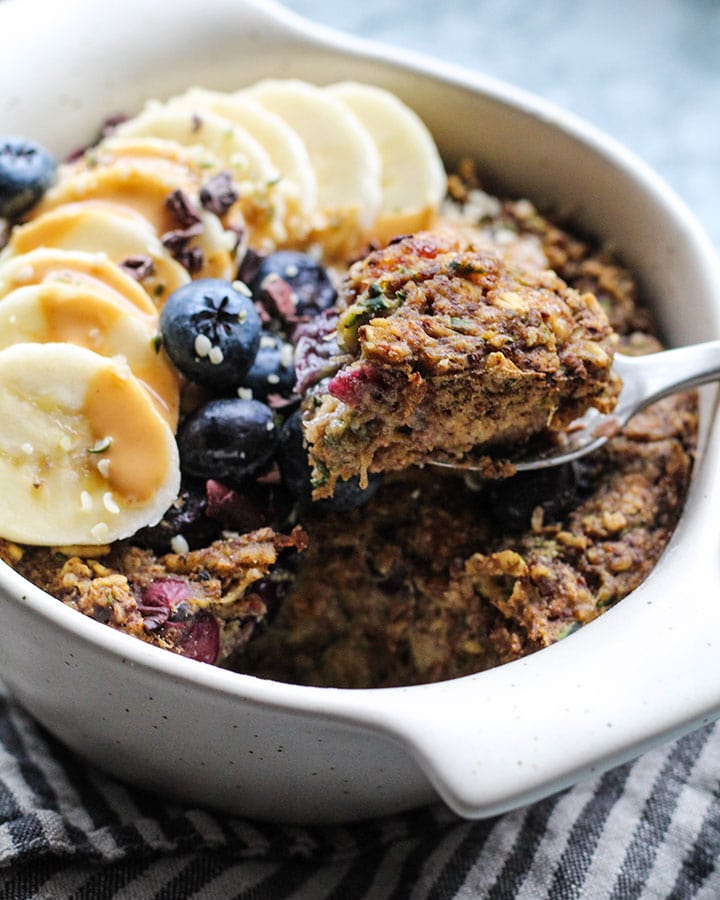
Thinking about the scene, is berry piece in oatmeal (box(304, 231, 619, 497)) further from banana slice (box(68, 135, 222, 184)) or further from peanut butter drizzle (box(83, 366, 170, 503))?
banana slice (box(68, 135, 222, 184))

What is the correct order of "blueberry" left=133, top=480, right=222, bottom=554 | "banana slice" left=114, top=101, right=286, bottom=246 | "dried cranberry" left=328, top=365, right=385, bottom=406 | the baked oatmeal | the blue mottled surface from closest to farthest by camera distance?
"dried cranberry" left=328, top=365, right=385, bottom=406, the baked oatmeal, "blueberry" left=133, top=480, right=222, bottom=554, "banana slice" left=114, top=101, right=286, bottom=246, the blue mottled surface

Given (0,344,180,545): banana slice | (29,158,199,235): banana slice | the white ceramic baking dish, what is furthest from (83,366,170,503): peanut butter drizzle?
(29,158,199,235): banana slice

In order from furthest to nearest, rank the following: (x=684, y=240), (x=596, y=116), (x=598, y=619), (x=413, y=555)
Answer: (x=596, y=116), (x=684, y=240), (x=413, y=555), (x=598, y=619)

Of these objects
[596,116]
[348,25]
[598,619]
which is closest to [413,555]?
[598,619]

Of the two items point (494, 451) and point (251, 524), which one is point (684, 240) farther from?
point (251, 524)

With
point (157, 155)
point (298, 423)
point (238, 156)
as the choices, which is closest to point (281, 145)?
point (238, 156)

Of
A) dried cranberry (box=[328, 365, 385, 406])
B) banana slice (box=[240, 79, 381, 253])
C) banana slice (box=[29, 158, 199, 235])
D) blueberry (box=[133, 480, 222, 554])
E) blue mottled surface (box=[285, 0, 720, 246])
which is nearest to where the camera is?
dried cranberry (box=[328, 365, 385, 406])

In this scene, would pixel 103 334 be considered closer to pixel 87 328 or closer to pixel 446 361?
pixel 87 328

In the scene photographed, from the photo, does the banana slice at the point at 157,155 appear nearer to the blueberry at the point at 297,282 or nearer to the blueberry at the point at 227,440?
the blueberry at the point at 297,282
